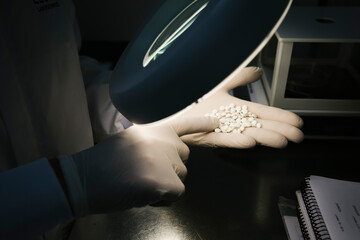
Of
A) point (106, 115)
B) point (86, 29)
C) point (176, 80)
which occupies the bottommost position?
point (106, 115)

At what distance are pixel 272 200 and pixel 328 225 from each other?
20 cm

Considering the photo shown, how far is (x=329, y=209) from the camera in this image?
744 millimetres

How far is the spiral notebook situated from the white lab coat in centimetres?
73

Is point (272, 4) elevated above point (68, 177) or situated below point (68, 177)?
above

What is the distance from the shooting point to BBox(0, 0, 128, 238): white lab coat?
30.1 inches

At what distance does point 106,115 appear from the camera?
1148 mm

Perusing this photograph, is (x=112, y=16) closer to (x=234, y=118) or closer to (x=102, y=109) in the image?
(x=102, y=109)

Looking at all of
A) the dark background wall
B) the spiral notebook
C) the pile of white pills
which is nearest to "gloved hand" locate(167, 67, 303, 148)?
the pile of white pills

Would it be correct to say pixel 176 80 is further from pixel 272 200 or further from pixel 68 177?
pixel 272 200

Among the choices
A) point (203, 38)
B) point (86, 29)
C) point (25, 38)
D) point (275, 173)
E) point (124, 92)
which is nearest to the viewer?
point (203, 38)

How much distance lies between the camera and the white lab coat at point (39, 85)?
76 centimetres

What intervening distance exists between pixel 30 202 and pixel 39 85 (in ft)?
1.23

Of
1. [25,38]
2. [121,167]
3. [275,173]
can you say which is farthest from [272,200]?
[25,38]

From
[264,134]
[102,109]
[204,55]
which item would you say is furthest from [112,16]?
[204,55]
